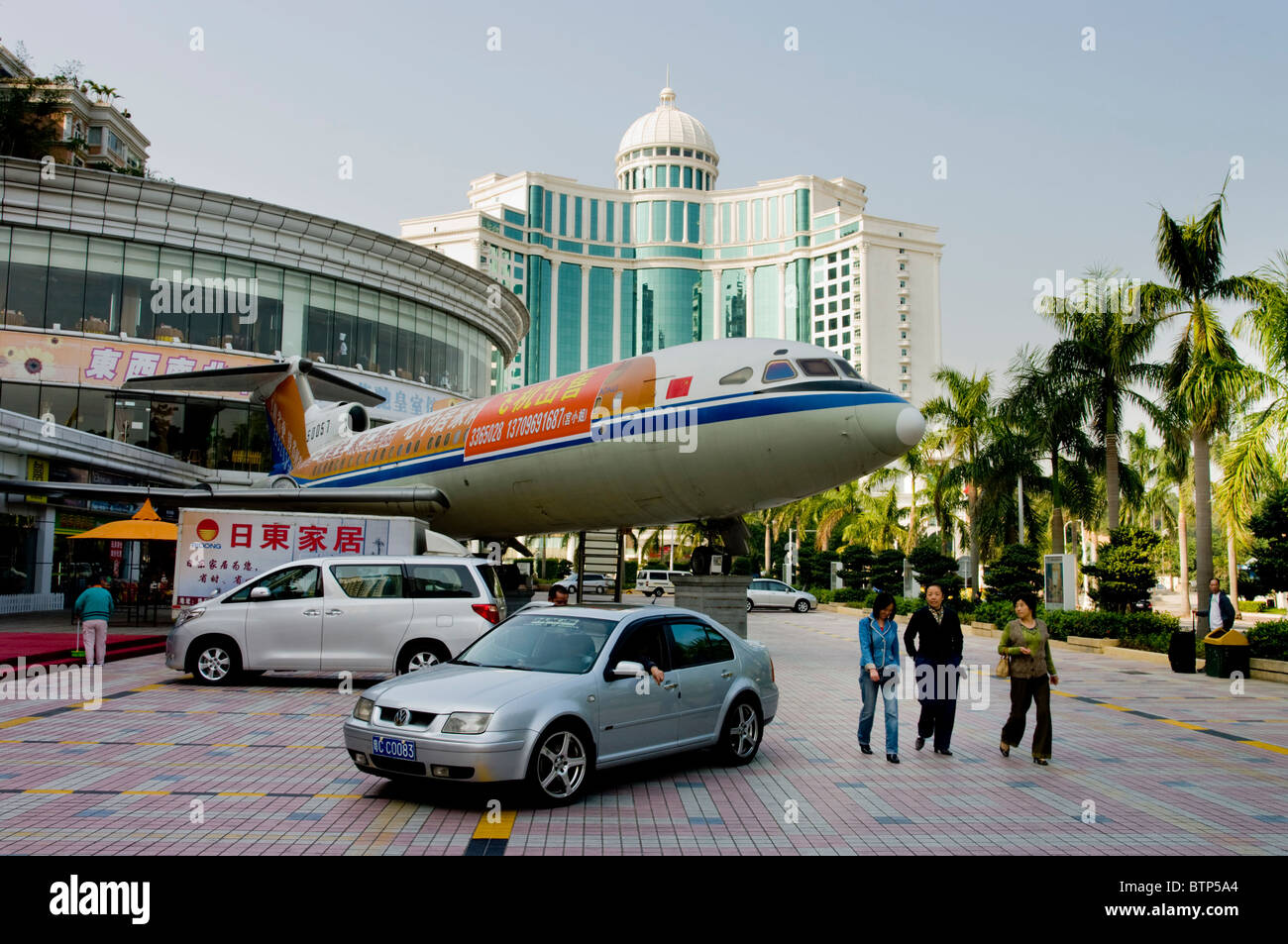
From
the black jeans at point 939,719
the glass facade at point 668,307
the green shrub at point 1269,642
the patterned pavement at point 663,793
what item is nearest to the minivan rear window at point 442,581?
the patterned pavement at point 663,793

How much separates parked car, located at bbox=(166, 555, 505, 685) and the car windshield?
419 centimetres

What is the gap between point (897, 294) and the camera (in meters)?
146

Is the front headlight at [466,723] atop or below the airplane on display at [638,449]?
below

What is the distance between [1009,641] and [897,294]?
144m

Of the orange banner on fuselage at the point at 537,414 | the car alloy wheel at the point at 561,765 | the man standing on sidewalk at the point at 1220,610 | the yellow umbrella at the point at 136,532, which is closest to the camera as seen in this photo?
the car alloy wheel at the point at 561,765

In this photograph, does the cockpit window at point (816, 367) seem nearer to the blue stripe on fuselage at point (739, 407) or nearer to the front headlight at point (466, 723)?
the blue stripe on fuselage at point (739, 407)

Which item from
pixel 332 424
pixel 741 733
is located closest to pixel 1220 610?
pixel 741 733

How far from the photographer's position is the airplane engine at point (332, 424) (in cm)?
2703

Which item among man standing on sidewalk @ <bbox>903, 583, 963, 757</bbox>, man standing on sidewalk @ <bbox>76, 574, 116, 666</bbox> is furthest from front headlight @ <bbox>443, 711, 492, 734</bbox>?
man standing on sidewalk @ <bbox>76, 574, 116, 666</bbox>

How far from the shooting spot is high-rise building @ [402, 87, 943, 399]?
14550 cm

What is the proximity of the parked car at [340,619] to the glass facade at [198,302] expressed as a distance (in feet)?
101
